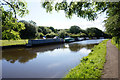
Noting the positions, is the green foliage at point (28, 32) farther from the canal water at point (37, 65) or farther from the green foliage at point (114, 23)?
the green foliage at point (114, 23)

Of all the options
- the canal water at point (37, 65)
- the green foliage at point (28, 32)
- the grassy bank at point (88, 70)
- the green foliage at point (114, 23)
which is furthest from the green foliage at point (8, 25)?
the green foliage at point (28, 32)

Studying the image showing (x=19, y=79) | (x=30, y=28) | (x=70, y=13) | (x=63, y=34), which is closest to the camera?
(x=70, y=13)

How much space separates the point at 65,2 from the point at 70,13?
0.45m

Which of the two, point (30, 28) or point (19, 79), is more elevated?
point (30, 28)

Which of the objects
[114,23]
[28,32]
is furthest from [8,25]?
[28,32]

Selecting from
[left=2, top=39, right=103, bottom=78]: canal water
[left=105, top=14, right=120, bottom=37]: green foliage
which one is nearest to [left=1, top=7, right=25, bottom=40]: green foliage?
[left=2, top=39, right=103, bottom=78]: canal water

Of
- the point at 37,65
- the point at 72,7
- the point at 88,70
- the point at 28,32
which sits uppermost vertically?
the point at 28,32

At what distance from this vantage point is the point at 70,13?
3.45m

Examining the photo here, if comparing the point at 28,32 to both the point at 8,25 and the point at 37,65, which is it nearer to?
the point at 8,25

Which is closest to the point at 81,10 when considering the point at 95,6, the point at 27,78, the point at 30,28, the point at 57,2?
the point at 95,6

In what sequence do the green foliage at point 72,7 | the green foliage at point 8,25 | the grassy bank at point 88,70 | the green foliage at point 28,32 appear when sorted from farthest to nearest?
the green foliage at point 28,32
the green foliage at point 8,25
the grassy bank at point 88,70
the green foliage at point 72,7

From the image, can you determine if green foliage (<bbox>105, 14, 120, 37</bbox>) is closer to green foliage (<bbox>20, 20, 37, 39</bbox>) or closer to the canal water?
the canal water

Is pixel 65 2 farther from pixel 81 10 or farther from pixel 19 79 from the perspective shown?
pixel 19 79

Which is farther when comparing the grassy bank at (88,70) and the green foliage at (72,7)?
the grassy bank at (88,70)
